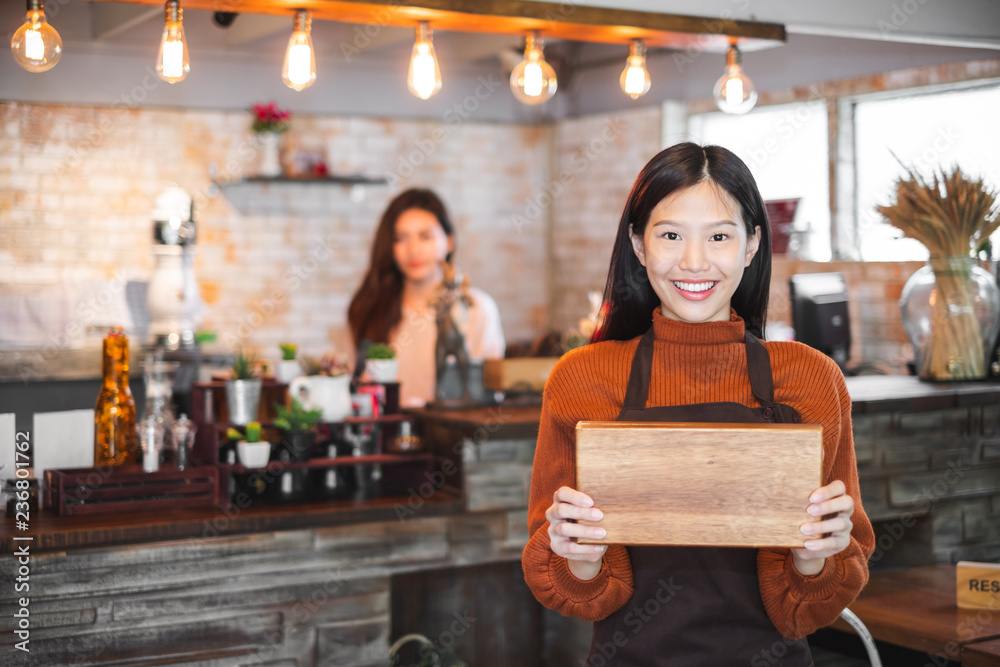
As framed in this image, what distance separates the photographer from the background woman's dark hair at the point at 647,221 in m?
1.58

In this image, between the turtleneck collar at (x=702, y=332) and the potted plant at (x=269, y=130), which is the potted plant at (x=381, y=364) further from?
the potted plant at (x=269, y=130)

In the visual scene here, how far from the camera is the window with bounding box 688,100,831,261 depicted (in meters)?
5.30

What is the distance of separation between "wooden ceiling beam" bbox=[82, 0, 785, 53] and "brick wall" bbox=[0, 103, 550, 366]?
3.23 m

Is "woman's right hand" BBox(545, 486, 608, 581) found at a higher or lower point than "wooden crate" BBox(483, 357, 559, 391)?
lower

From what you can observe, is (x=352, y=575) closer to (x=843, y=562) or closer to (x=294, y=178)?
(x=843, y=562)

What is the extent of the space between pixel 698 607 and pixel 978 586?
128 centimetres

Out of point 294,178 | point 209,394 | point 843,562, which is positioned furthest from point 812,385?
point 294,178

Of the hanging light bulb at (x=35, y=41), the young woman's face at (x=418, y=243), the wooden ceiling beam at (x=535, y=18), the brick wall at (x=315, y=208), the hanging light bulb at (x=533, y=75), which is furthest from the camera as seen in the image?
the brick wall at (x=315, y=208)

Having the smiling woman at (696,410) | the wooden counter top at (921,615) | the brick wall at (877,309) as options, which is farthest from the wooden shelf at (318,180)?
the smiling woman at (696,410)

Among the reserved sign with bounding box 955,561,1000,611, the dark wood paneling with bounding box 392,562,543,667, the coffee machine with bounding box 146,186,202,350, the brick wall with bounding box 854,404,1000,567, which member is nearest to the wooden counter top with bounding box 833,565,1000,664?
the reserved sign with bounding box 955,561,1000,611

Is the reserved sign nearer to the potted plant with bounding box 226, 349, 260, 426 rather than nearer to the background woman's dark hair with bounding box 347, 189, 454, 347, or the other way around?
the potted plant with bounding box 226, 349, 260, 426

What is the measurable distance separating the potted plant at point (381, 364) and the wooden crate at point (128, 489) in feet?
2.00

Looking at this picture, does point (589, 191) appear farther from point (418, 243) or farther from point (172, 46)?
point (172, 46)

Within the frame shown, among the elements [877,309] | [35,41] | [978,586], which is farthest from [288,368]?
[877,309]
